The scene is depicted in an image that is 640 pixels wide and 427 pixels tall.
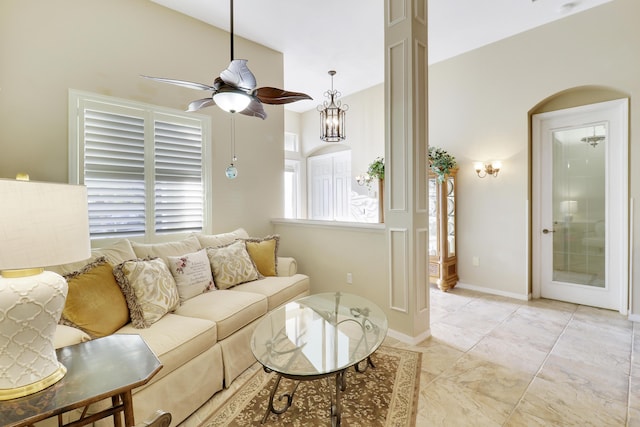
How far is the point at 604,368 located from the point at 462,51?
13.3 ft

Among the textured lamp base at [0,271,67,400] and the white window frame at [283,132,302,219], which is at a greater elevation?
the white window frame at [283,132,302,219]

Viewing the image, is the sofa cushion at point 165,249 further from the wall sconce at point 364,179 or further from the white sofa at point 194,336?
the wall sconce at point 364,179

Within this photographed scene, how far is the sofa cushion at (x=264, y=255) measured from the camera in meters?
3.25

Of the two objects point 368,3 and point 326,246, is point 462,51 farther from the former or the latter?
point 326,246

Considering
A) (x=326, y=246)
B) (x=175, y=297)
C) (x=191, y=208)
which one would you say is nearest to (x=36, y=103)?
(x=191, y=208)

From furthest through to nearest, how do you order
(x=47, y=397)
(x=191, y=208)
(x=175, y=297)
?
1. (x=191, y=208)
2. (x=175, y=297)
3. (x=47, y=397)

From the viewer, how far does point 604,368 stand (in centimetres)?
235

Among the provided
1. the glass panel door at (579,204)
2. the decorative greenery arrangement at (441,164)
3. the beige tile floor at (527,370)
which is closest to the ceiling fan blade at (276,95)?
the beige tile floor at (527,370)

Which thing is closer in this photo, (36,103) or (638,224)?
(36,103)

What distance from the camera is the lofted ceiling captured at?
3287 millimetres

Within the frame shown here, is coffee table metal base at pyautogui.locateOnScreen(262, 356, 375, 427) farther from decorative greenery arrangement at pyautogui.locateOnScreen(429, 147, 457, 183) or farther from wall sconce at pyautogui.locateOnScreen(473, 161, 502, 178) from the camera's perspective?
wall sconce at pyautogui.locateOnScreen(473, 161, 502, 178)

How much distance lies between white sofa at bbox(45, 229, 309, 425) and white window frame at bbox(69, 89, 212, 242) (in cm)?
47

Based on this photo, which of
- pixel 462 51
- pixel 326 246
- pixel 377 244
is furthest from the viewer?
pixel 462 51

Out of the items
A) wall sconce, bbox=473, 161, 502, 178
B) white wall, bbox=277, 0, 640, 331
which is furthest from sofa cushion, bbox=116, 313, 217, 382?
wall sconce, bbox=473, 161, 502, 178
